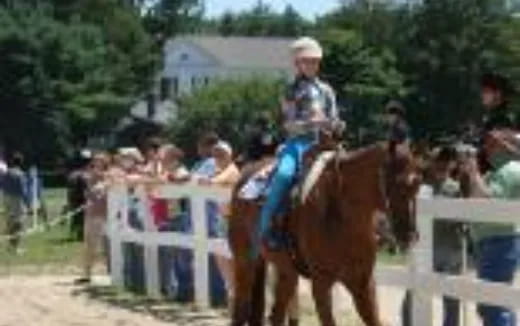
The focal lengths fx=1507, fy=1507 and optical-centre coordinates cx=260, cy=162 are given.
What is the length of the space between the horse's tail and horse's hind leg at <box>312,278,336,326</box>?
7.29 ft

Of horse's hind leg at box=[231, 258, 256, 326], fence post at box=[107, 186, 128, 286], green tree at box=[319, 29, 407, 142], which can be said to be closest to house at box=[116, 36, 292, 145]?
green tree at box=[319, 29, 407, 142]

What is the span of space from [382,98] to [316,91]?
7971 cm

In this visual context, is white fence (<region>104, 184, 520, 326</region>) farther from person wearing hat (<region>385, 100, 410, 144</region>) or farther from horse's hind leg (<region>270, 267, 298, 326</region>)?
horse's hind leg (<region>270, 267, 298, 326</region>)

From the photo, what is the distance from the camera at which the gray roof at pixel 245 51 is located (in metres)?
132

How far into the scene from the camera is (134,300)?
18.7 m

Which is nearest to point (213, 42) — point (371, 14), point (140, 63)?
point (371, 14)

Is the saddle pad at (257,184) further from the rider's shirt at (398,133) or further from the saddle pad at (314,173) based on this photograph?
the rider's shirt at (398,133)

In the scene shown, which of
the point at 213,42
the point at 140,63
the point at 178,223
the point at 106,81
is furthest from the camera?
the point at 213,42

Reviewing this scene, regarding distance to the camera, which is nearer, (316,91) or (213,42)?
(316,91)

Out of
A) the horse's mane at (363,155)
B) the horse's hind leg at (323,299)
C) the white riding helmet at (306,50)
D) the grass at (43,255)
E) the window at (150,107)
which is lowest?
the window at (150,107)

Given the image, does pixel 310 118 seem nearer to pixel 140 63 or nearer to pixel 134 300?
pixel 134 300

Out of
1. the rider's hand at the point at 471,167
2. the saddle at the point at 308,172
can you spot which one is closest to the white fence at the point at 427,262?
the rider's hand at the point at 471,167

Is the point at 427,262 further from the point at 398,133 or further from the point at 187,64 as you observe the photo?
the point at 187,64

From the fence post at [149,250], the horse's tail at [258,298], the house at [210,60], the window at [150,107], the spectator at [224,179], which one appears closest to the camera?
the horse's tail at [258,298]
